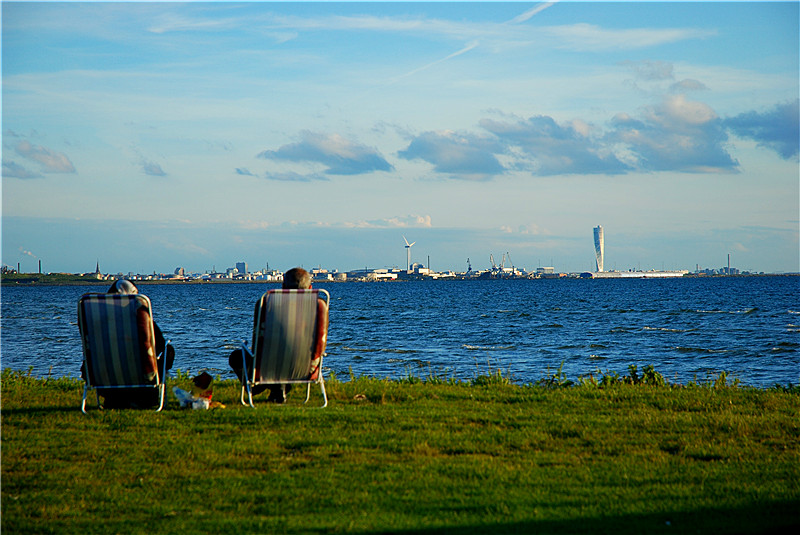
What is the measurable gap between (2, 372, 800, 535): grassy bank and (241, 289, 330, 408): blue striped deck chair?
40cm

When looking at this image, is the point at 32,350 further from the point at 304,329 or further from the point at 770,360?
the point at 770,360

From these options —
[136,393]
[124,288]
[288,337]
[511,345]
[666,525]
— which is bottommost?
[511,345]

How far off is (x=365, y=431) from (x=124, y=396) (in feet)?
9.99

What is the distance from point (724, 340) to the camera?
32938mm

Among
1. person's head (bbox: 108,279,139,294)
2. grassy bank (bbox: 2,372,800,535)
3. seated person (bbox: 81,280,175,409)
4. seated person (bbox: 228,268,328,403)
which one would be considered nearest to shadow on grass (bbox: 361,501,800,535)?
grassy bank (bbox: 2,372,800,535)

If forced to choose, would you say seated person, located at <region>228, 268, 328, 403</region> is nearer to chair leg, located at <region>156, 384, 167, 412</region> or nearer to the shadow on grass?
chair leg, located at <region>156, 384, 167, 412</region>

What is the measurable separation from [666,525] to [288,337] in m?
4.60

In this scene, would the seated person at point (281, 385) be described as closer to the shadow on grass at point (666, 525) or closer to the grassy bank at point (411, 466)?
the grassy bank at point (411, 466)

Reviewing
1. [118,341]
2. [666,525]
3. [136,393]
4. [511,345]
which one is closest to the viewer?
[666,525]

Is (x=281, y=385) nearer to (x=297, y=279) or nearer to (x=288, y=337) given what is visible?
(x=288, y=337)

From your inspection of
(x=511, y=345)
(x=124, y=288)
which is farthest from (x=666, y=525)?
(x=511, y=345)

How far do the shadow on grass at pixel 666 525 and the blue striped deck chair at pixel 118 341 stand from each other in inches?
167

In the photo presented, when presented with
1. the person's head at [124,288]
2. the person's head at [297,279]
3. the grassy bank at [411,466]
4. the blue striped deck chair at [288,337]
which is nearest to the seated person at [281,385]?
the person's head at [297,279]

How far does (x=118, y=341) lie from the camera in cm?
764
